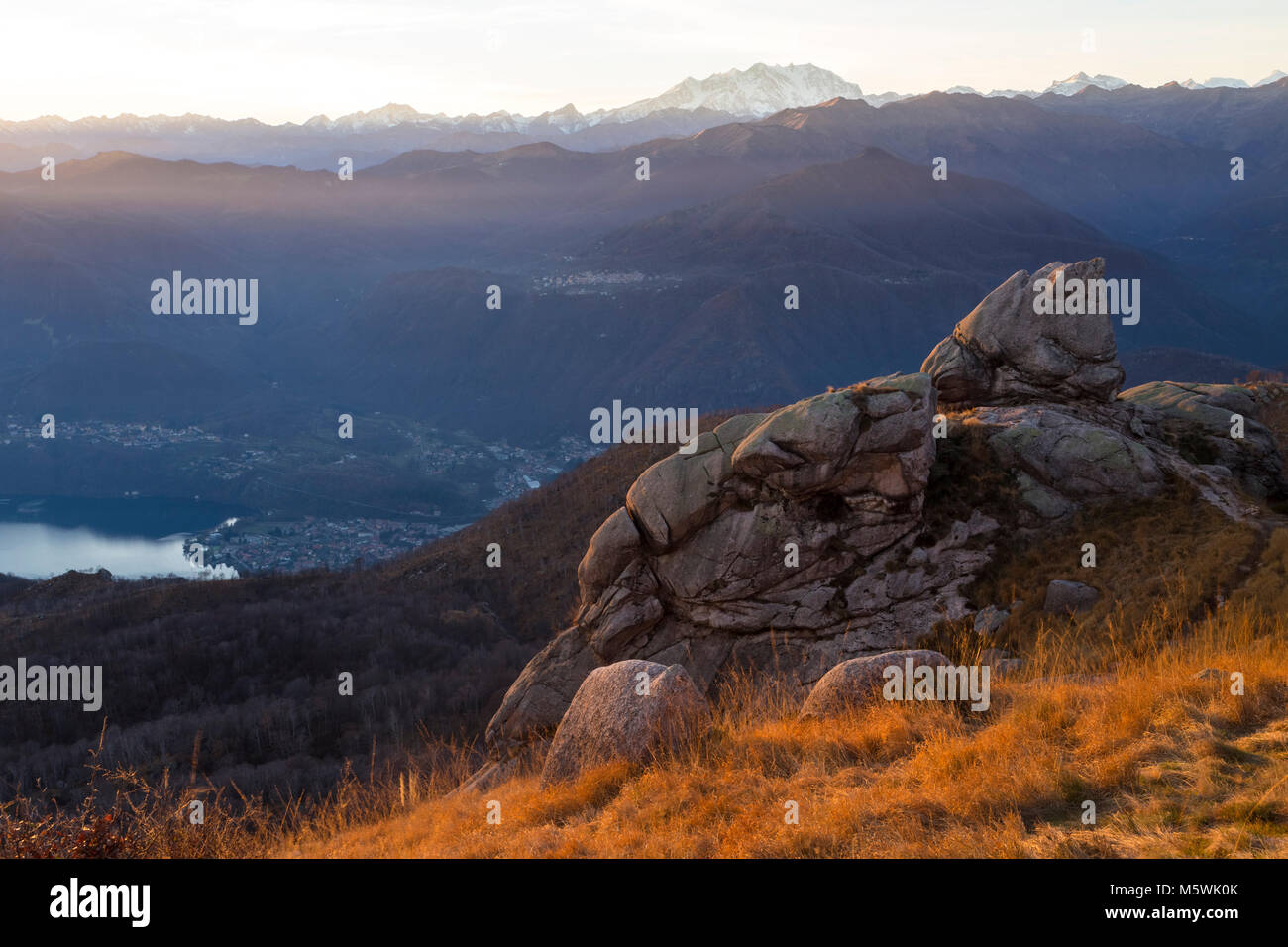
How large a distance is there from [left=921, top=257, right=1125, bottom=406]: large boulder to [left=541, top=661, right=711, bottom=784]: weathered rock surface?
1297 centimetres

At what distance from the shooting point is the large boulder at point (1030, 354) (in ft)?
60.2

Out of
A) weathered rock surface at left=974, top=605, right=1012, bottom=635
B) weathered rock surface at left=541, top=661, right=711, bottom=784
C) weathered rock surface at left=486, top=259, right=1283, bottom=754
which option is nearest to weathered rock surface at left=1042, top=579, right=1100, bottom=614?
weathered rock surface at left=974, top=605, right=1012, bottom=635

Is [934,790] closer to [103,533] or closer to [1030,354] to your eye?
[1030,354]

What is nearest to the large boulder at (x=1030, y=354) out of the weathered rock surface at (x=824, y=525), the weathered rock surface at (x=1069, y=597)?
the weathered rock surface at (x=824, y=525)

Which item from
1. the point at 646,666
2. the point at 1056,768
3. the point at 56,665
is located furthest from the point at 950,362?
the point at 56,665

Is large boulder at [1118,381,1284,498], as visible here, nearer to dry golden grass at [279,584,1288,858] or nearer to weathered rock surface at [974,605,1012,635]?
weathered rock surface at [974,605,1012,635]

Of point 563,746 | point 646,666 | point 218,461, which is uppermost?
point 646,666

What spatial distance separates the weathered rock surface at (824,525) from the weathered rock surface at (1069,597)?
128 centimetres

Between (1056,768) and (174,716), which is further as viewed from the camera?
(174,716)

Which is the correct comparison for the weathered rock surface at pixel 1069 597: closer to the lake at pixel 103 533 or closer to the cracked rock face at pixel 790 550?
the cracked rock face at pixel 790 550

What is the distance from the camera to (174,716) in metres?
31.4

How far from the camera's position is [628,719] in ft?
28.0
